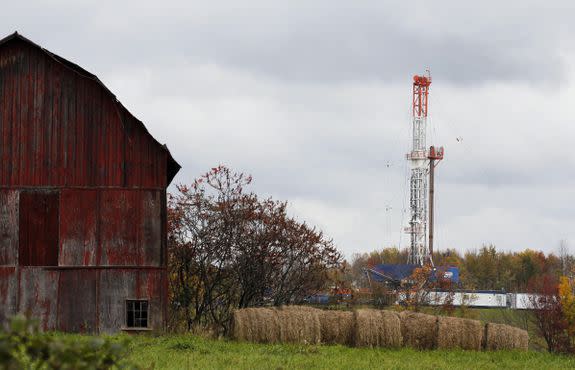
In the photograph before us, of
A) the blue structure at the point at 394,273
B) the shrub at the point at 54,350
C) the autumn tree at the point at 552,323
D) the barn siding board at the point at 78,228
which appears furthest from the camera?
the blue structure at the point at 394,273

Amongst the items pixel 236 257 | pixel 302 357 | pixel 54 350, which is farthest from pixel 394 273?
pixel 54 350

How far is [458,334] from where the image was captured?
24781 mm

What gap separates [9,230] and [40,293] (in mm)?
1935

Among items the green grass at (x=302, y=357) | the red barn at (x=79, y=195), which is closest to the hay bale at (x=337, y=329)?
the green grass at (x=302, y=357)

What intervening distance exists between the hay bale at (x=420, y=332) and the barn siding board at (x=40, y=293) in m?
9.51

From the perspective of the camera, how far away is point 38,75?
88.6ft

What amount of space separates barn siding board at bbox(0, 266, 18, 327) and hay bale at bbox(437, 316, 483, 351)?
11.5 metres

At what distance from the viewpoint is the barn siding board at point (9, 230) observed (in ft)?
87.0

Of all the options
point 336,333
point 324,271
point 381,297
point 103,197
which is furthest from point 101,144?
point 381,297

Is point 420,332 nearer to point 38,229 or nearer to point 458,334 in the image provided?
point 458,334

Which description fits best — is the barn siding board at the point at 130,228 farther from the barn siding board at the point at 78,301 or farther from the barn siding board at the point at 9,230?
the barn siding board at the point at 9,230

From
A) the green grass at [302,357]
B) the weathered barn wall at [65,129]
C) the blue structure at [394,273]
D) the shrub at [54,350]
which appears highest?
the weathered barn wall at [65,129]

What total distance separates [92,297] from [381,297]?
32772 millimetres

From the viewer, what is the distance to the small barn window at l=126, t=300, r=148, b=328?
26750mm
